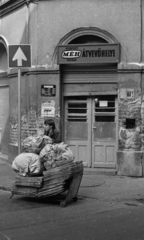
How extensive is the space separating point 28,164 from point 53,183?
61 centimetres

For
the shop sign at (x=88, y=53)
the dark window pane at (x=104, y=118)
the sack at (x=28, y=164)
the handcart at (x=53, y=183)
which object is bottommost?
the handcart at (x=53, y=183)

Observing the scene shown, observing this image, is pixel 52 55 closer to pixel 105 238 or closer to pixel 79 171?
pixel 79 171

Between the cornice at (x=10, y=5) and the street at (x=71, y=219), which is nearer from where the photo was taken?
the street at (x=71, y=219)

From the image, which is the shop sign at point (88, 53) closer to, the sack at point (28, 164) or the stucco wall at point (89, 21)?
the stucco wall at point (89, 21)

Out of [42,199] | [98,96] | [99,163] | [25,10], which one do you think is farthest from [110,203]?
[25,10]

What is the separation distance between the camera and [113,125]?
10.6m

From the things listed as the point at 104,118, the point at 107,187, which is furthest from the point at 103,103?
the point at 107,187

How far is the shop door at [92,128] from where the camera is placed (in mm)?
10672

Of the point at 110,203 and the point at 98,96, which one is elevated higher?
the point at 98,96

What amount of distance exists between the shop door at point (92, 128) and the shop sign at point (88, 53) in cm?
103

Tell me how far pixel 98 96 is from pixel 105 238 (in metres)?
5.87

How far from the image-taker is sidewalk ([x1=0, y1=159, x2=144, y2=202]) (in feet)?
26.3

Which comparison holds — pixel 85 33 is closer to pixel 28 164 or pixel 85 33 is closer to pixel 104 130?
pixel 104 130

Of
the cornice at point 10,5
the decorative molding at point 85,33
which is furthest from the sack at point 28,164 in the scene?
the cornice at point 10,5
